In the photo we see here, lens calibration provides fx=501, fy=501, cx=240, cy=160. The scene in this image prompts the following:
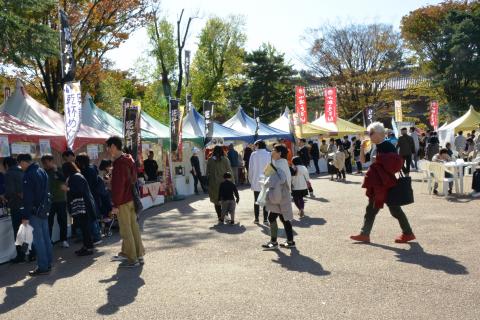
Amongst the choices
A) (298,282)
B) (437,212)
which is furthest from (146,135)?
(298,282)

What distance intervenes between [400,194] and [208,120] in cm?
1175

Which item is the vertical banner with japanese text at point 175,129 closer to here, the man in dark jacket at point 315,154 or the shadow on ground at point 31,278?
the shadow on ground at point 31,278

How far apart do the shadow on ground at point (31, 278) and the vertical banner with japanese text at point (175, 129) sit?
289 inches

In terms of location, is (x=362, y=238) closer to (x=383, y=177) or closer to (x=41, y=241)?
(x=383, y=177)

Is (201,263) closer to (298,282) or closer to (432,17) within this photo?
(298,282)

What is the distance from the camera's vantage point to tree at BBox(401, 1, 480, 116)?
107 feet

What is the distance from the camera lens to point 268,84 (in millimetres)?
37000

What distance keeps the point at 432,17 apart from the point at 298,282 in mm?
33615

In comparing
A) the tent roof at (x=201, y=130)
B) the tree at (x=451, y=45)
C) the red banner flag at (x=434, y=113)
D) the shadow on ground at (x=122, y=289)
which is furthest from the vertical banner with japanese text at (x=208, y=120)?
the tree at (x=451, y=45)

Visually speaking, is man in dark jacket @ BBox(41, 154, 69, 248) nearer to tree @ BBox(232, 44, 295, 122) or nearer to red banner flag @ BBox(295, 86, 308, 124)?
red banner flag @ BBox(295, 86, 308, 124)

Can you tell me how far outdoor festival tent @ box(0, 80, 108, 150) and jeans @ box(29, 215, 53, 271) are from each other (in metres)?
4.49

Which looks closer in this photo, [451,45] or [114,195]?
[114,195]

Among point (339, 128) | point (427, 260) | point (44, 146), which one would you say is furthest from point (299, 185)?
point (339, 128)

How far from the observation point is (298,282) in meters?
5.24
